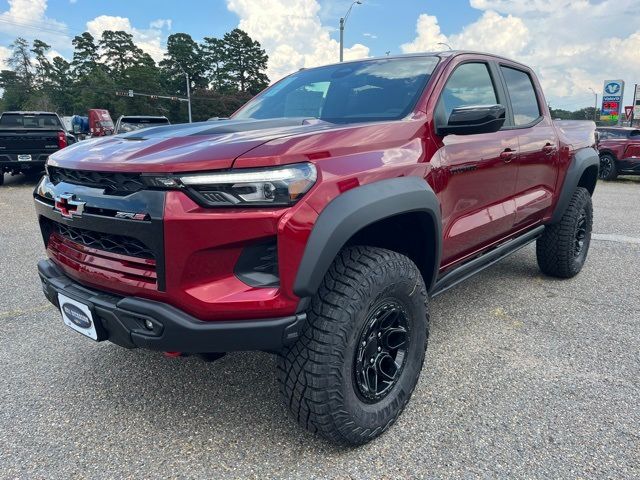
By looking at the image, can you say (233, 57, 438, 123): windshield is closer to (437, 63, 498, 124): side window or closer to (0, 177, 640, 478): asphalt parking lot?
(437, 63, 498, 124): side window

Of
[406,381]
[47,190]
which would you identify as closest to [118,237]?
[47,190]

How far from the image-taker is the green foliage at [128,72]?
214ft

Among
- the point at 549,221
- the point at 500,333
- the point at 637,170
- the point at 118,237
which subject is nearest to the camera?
the point at 118,237

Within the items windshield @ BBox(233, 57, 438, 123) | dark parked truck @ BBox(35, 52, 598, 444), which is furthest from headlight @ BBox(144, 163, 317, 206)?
windshield @ BBox(233, 57, 438, 123)

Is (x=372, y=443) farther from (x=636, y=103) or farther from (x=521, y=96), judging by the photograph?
(x=636, y=103)

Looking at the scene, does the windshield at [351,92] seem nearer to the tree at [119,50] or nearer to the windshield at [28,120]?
the windshield at [28,120]

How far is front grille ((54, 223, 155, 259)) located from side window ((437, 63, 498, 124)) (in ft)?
5.30

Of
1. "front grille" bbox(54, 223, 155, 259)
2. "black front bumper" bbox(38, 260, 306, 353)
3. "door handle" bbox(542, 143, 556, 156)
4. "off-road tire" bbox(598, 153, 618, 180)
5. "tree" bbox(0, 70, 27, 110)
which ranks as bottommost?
"off-road tire" bbox(598, 153, 618, 180)

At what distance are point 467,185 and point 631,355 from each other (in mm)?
1468


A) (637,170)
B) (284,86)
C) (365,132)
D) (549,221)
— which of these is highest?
(284,86)

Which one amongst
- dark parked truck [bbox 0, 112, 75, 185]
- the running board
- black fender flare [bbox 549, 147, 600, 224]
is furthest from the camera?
dark parked truck [bbox 0, 112, 75, 185]

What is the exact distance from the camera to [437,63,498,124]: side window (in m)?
2.63

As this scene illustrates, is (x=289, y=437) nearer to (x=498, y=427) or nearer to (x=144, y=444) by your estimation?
(x=144, y=444)

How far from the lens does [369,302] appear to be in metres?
1.98
